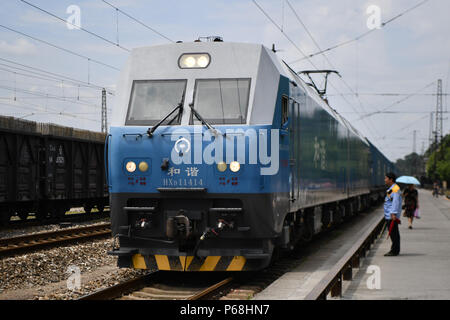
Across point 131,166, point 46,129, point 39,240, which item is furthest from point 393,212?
point 46,129

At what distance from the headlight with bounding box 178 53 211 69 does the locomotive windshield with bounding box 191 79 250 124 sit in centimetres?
27

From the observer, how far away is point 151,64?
969 cm

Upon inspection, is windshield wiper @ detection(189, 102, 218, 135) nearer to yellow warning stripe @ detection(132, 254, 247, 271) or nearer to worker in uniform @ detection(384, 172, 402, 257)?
yellow warning stripe @ detection(132, 254, 247, 271)

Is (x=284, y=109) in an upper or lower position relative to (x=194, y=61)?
lower

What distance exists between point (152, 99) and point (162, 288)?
277 cm

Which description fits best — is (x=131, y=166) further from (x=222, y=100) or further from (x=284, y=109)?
(x=284, y=109)

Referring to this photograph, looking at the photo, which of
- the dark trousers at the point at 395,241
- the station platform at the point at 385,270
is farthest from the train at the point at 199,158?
the dark trousers at the point at 395,241

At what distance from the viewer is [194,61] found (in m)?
9.56

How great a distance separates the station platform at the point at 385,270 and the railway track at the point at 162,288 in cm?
74

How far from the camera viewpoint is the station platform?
8.20 m

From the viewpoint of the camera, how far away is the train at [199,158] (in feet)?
29.0

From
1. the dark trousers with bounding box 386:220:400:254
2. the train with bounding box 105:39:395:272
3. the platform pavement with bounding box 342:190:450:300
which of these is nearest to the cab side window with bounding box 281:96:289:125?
the train with bounding box 105:39:395:272

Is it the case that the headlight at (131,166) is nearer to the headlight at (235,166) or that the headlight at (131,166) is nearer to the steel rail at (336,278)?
the headlight at (235,166)
